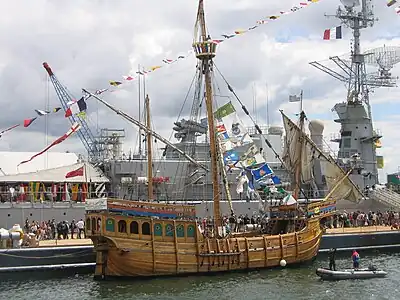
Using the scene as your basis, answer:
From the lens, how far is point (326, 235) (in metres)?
49.9

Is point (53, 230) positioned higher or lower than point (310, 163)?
lower

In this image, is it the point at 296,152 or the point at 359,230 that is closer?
the point at 296,152

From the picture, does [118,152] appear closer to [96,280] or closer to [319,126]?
[319,126]

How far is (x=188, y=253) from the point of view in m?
39.0

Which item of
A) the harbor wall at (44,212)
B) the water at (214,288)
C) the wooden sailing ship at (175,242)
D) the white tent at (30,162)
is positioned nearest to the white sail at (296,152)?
the harbor wall at (44,212)

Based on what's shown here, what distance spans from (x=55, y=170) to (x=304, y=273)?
88.6ft

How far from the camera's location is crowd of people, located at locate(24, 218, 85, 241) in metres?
45.8

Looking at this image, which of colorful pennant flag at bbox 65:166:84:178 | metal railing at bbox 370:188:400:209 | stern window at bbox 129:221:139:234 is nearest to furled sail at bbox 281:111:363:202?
metal railing at bbox 370:188:400:209

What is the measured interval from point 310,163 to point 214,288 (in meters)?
19.6

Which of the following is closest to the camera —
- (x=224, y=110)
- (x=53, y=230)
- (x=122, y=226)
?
(x=122, y=226)

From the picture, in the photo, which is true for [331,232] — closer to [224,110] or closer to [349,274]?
[224,110]

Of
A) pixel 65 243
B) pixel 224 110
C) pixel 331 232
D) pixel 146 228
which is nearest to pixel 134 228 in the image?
pixel 146 228

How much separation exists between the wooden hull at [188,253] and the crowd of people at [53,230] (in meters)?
8.96

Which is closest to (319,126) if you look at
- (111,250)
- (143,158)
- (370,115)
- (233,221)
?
(370,115)
